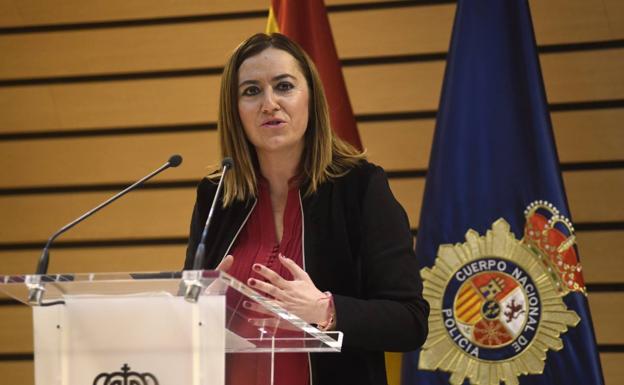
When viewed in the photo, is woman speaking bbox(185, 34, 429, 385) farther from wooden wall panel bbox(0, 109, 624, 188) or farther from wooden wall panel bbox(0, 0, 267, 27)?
wooden wall panel bbox(0, 0, 267, 27)

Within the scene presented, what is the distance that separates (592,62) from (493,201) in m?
1.13

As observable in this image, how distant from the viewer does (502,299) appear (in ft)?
9.43

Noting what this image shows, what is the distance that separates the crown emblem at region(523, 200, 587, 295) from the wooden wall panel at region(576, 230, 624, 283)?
0.84m

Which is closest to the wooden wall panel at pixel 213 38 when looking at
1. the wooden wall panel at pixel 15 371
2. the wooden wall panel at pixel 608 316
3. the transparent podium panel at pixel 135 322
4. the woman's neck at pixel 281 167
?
the wooden wall panel at pixel 608 316

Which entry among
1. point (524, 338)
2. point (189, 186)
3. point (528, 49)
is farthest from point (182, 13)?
point (524, 338)

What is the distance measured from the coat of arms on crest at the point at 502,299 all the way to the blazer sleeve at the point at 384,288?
80 centimetres

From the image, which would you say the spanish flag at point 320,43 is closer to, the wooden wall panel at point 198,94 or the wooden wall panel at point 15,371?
the wooden wall panel at point 198,94

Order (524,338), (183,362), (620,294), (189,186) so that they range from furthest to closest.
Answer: (189,186) → (620,294) → (524,338) → (183,362)

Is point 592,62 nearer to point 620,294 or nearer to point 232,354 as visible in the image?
point 620,294

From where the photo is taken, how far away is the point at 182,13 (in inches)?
165

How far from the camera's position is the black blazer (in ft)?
6.47

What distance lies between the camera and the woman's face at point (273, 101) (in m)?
2.26

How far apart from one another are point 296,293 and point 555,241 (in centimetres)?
135

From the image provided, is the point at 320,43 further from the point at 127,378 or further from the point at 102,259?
the point at 127,378
